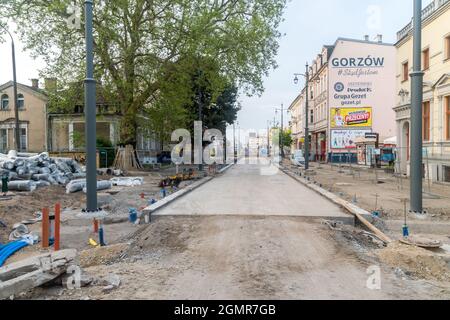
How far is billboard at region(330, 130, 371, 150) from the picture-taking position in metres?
45.2

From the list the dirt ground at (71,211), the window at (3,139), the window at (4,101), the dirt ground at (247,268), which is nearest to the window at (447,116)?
the dirt ground at (71,211)

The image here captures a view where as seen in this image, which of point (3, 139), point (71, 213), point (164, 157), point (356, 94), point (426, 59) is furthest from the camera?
point (164, 157)

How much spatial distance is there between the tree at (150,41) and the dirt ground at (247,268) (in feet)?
56.3

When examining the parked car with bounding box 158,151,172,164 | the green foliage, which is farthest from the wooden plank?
the parked car with bounding box 158,151,172,164

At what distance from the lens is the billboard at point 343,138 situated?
148 feet

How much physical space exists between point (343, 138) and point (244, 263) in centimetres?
4176

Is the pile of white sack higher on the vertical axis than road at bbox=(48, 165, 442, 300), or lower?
higher

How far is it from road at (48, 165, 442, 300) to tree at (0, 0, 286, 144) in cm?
1623

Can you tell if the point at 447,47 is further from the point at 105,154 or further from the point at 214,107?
the point at 105,154

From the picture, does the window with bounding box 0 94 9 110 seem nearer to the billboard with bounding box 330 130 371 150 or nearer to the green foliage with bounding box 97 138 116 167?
the green foliage with bounding box 97 138 116 167

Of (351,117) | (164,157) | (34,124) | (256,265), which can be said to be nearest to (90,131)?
(256,265)

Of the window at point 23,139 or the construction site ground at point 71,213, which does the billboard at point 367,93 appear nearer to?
the window at point 23,139

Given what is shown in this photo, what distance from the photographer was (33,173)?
57.1ft
